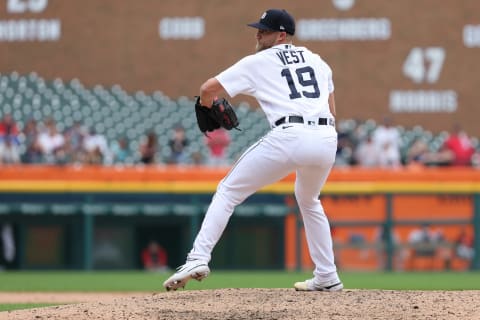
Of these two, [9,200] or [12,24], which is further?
[12,24]

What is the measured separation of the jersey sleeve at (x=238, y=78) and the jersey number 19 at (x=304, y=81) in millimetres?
196

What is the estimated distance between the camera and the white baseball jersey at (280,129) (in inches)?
240

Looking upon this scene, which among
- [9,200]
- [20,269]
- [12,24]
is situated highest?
[12,24]

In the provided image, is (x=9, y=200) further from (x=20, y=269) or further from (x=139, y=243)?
(x=139, y=243)

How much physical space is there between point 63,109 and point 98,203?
5006mm

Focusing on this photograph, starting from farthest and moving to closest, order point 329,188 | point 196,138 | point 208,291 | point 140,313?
point 196,138 < point 329,188 < point 208,291 < point 140,313

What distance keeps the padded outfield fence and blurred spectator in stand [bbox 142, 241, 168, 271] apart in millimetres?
226

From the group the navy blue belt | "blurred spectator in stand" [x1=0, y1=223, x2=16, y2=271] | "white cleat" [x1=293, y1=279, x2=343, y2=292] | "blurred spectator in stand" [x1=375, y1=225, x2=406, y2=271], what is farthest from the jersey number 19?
"blurred spectator in stand" [x1=0, y1=223, x2=16, y2=271]

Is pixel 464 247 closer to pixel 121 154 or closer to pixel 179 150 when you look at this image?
pixel 179 150

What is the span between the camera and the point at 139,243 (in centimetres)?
1402

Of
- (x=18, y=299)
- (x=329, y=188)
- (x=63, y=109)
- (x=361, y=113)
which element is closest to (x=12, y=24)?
(x=63, y=109)

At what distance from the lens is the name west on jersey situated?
245 inches

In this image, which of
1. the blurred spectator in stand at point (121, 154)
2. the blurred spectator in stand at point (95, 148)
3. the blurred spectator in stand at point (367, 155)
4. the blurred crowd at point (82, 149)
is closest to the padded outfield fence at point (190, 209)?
the blurred crowd at point (82, 149)

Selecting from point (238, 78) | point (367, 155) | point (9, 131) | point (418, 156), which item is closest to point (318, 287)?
point (238, 78)
